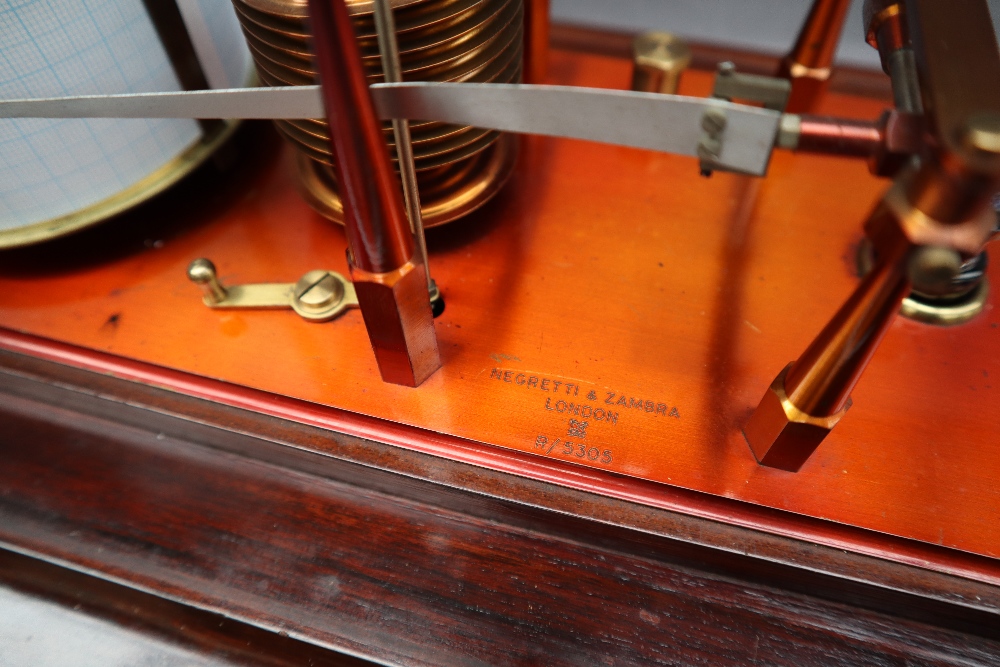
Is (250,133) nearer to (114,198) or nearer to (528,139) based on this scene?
(114,198)

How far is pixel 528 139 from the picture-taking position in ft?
2.40

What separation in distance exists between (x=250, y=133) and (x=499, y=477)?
458mm

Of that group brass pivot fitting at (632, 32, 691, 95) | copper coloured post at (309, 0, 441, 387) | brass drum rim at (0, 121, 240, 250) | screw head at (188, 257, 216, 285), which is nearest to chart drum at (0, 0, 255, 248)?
brass drum rim at (0, 121, 240, 250)

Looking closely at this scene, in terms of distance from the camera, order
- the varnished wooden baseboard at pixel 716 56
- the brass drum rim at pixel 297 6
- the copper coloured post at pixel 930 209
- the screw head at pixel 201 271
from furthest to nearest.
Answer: the varnished wooden baseboard at pixel 716 56 < the screw head at pixel 201 271 < the brass drum rim at pixel 297 6 < the copper coloured post at pixel 930 209

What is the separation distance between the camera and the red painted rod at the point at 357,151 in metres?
0.33

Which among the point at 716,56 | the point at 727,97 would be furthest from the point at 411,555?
the point at 716,56

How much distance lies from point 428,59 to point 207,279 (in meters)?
0.24

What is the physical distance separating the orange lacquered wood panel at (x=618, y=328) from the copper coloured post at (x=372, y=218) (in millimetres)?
46

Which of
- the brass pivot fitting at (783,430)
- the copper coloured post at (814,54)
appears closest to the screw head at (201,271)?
the brass pivot fitting at (783,430)

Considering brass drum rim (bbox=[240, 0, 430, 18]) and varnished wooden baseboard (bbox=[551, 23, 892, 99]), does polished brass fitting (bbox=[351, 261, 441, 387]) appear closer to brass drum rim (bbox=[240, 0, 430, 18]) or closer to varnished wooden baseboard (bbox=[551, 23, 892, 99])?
brass drum rim (bbox=[240, 0, 430, 18])

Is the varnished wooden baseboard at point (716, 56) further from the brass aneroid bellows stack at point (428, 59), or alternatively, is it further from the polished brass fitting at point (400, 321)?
the polished brass fitting at point (400, 321)

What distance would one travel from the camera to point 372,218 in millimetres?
406

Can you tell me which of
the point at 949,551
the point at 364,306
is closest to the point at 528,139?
the point at 364,306

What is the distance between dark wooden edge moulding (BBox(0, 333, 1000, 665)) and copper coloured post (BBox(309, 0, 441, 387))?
0.21 feet
